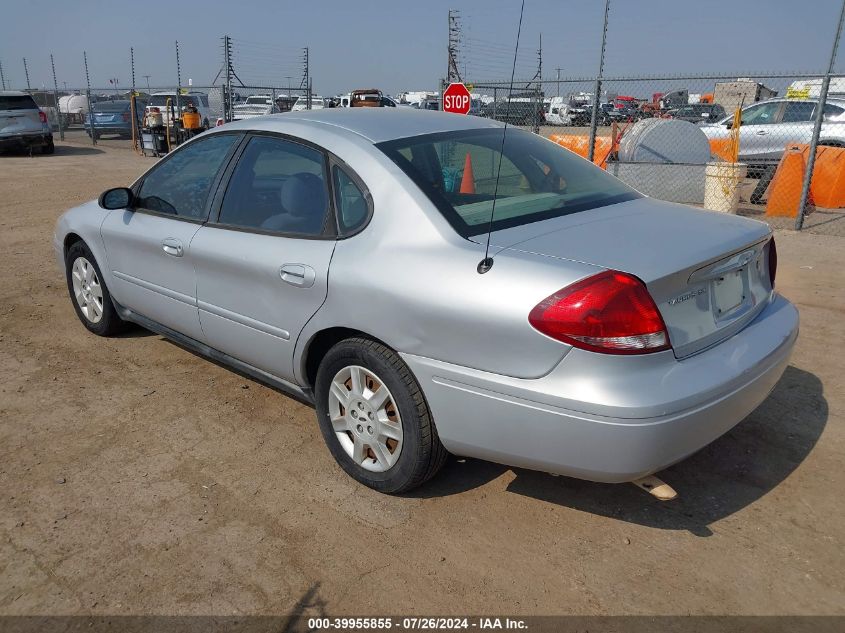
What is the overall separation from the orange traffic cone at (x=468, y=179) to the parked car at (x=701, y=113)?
50.5ft

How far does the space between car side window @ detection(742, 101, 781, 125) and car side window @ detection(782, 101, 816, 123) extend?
0.19 meters

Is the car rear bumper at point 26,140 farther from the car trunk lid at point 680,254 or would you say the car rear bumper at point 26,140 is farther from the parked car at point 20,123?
the car trunk lid at point 680,254

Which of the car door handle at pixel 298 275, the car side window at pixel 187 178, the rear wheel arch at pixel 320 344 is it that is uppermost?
the car side window at pixel 187 178

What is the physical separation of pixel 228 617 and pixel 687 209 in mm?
2642

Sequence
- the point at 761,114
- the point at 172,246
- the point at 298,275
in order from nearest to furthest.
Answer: the point at 298,275
the point at 172,246
the point at 761,114

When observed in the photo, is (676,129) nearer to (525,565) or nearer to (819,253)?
(819,253)

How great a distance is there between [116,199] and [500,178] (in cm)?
245

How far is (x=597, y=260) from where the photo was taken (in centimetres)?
253

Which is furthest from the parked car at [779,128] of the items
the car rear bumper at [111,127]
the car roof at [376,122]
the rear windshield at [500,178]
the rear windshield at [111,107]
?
the rear windshield at [111,107]

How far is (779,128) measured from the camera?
13555 mm

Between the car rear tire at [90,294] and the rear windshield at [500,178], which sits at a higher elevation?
the rear windshield at [500,178]

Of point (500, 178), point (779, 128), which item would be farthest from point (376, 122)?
point (779, 128)

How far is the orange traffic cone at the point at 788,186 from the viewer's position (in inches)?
385

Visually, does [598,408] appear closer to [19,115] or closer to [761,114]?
[761,114]
